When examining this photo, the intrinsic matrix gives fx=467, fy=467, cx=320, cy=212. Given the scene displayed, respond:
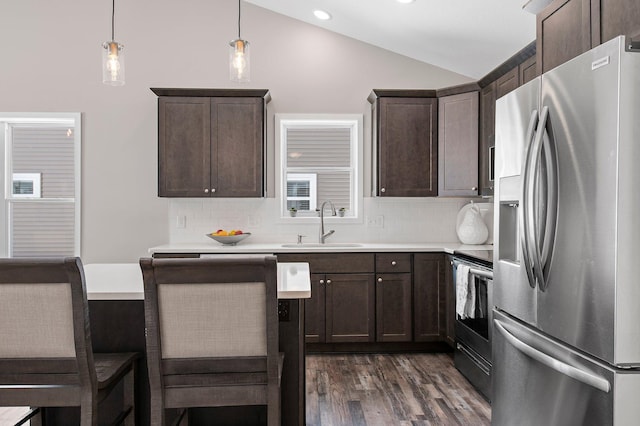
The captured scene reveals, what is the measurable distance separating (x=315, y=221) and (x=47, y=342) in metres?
3.18

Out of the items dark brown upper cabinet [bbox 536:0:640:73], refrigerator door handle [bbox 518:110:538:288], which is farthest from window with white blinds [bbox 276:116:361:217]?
refrigerator door handle [bbox 518:110:538:288]

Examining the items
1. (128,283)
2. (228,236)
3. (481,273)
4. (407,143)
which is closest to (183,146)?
(228,236)

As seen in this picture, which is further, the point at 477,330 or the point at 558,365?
the point at 477,330

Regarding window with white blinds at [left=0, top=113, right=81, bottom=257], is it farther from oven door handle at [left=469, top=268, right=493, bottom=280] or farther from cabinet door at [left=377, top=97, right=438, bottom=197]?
oven door handle at [left=469, top=268, right=493, bottom=280]

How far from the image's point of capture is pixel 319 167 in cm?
477

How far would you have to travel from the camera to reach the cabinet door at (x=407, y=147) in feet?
14.1

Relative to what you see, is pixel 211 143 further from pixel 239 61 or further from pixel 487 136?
pixel 487 136

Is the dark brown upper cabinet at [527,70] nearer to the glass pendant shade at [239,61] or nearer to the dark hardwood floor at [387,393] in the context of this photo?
the glass pendant shade at [239,61]

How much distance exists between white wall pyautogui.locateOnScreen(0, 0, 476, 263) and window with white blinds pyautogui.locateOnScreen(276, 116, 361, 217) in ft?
0.60

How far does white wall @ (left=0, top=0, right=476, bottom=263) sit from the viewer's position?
4539 millimetres

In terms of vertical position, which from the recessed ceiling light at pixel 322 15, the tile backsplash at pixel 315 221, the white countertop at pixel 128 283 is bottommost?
the white countertop at pixel 128 283

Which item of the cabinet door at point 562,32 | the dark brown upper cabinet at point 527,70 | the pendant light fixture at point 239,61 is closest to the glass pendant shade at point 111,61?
the pendant light fixture at point 239,61

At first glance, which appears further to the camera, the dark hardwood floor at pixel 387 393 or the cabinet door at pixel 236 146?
the cabinet door at pixel 236 146

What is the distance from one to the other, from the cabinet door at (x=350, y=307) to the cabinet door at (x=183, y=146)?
148 centimetres
